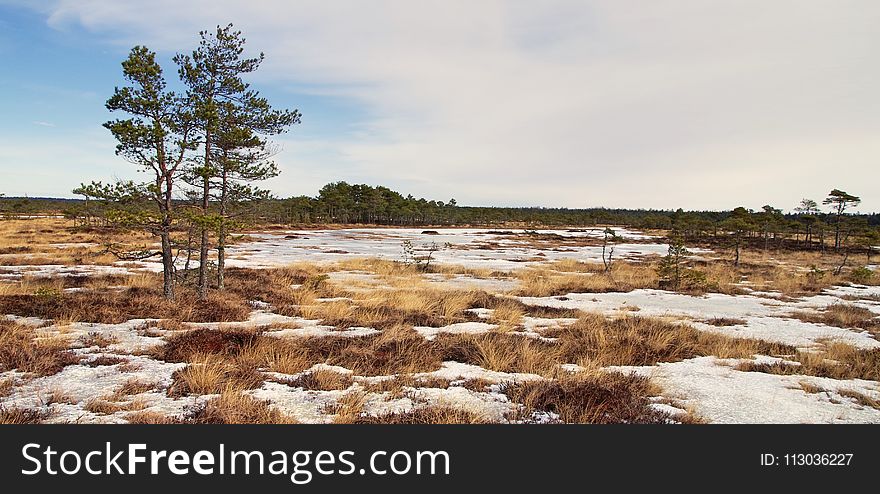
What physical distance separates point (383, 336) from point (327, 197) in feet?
356

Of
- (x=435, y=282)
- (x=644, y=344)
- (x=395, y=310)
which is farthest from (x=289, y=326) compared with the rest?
(x=435, y=282)

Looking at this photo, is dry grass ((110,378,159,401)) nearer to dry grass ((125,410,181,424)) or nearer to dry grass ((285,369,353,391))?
→ dry grass ((125,410,181,424))

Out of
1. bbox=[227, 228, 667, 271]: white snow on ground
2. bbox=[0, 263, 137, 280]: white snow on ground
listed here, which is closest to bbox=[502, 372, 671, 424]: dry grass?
bbox=[0, 263, 137, 280]: white snow on ground

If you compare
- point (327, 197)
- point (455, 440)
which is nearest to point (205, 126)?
point (455, 440)

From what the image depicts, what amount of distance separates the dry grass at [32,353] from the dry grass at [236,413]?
3.26 m

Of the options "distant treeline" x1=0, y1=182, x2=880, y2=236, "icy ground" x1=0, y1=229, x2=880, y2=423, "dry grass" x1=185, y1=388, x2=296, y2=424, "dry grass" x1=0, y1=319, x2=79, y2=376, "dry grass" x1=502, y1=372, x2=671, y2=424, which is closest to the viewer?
"dry grass" x1=185, y1=388, x2=296, y2=424

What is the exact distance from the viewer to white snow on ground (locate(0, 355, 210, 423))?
545 centimetres

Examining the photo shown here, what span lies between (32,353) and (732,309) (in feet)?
59.9

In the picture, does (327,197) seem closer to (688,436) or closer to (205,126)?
(205,126)

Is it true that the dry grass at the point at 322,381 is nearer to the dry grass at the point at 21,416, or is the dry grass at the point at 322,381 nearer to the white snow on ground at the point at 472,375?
the white snow on ground at the point at 472,375

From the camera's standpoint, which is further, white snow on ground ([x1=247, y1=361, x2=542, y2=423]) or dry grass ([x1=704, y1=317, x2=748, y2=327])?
dry grass ([x1=704, y1=317, x2=748, y2=327])

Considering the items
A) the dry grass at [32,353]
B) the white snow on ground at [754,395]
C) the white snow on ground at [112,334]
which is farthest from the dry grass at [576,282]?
the dry grass at [32,353]

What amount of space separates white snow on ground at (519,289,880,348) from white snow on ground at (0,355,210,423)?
37.9ft

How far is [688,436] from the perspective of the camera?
522cm
